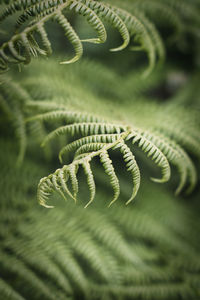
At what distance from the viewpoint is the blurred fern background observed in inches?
34.5

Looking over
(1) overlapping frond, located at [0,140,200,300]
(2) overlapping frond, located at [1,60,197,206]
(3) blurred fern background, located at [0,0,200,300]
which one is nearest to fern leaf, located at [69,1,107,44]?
(3) blurred fern background, located at [0,0,200,300]

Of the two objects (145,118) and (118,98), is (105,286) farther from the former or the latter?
(118,98)

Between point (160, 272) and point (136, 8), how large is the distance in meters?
1.33

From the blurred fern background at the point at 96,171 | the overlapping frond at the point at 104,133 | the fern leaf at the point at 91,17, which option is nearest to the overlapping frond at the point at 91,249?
the blurred fern background at the point at 96,171

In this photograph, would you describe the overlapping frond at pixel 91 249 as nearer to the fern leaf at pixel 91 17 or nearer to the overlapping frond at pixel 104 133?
the overlapping frond at pixel 104 133

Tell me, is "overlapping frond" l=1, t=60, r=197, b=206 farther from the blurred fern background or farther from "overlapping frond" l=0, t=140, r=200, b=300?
"overlapping frond" l=0, t=140, r=200, b=300

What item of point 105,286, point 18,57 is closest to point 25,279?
point 105,286

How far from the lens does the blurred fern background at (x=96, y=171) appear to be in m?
0.88

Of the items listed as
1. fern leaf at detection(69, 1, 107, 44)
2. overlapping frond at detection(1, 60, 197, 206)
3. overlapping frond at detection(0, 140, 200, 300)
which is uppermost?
fern leaf at detection(69, 1, 107, 44)

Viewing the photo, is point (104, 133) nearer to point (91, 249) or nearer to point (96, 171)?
point (96, 171)

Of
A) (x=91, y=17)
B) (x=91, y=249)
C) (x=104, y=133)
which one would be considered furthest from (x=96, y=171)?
(x=91, y=17)

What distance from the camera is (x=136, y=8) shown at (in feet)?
4.45

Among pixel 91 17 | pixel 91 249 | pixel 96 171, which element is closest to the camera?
pixel 91 17

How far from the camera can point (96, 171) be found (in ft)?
4.80
